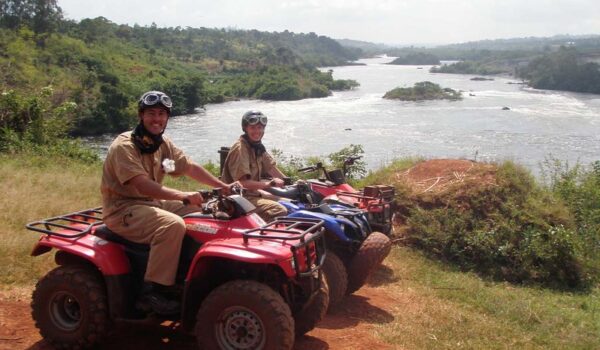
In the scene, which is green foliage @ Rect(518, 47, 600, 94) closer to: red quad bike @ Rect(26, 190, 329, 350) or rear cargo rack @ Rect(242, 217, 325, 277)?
rear cargo rack @ Rect(242, 217, 325, 277)

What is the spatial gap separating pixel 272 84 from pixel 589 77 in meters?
29.9

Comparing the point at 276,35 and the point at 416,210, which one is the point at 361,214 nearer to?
the point at 416,210

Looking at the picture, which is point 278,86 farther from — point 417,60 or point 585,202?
point 417,60

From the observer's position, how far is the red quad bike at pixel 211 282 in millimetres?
3936

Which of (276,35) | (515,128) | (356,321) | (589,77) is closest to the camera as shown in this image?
(356,321)

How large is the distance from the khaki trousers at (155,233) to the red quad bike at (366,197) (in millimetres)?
2861

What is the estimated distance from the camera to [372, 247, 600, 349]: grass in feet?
17.9

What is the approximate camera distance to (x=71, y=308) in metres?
4.54

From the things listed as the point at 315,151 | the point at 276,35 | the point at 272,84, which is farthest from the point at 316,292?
the point at 276,35

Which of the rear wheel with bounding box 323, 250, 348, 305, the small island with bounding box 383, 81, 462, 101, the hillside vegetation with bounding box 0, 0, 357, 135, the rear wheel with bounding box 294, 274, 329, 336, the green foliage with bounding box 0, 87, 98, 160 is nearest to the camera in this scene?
the rear wheel with bounding box 294, 274, 329, 336

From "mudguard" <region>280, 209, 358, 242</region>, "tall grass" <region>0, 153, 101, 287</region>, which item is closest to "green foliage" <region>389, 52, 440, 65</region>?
"tall grass" <region>0, 153, 101, 287</region>

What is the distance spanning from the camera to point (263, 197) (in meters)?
5.98

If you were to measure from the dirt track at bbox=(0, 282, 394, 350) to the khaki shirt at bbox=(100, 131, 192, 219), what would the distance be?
3.28ft

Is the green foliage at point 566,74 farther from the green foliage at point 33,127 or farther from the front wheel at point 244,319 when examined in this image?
the front wheel at point 244,319
